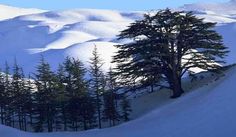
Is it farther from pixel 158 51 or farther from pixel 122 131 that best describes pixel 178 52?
pixel 122 131

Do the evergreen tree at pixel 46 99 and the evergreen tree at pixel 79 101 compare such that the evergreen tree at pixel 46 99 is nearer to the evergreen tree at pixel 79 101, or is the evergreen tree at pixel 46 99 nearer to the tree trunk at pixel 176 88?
the evergreen tree at pixel 79 101

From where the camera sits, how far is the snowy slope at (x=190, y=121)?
27.7 m

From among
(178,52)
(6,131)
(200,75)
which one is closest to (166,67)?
(178,52)

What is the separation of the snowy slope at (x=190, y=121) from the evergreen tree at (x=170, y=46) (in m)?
8.42

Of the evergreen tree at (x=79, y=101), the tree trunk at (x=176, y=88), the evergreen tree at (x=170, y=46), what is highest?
the evergreen tree at (x=170, y=46)

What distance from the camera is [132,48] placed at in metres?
51.5

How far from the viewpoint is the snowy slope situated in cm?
2769

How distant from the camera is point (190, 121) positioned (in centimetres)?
3147

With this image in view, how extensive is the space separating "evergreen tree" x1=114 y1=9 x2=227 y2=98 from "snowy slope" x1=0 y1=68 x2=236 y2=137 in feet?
27.6

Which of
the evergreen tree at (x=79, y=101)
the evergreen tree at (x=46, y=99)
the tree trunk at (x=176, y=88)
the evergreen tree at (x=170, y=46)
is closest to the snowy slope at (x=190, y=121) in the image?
the tree trunk at (x=176, y=88)

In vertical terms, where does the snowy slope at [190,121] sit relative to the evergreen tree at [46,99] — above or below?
above

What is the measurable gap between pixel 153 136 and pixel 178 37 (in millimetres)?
21693

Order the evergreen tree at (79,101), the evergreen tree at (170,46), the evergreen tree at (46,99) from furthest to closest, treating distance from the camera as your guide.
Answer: the evergreen tree at (46,99), the evergreen tree at (79,101), the evergreen tree at (170,46)

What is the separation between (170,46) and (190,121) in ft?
68.3
